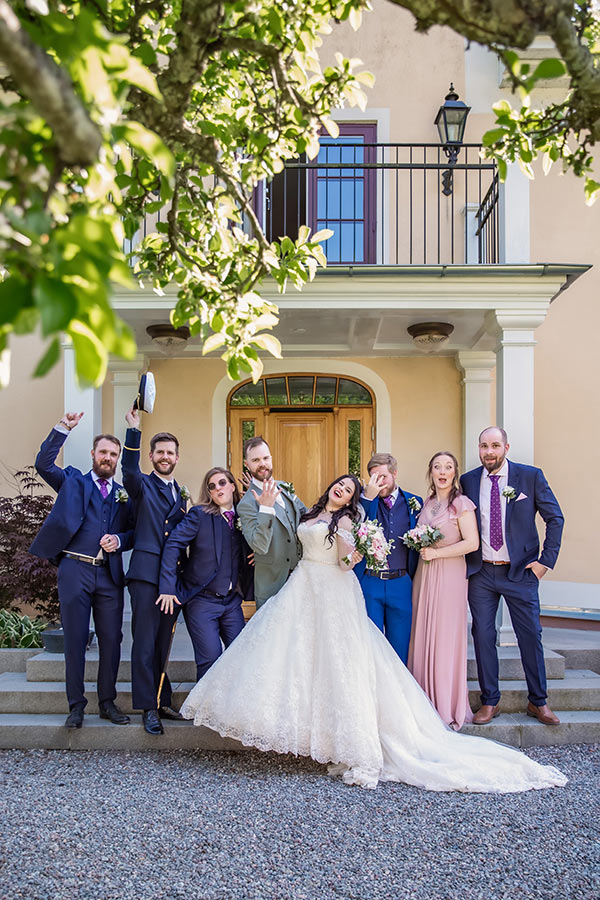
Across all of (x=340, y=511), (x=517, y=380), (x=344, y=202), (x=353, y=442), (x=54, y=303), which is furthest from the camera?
(x=344, y=202)

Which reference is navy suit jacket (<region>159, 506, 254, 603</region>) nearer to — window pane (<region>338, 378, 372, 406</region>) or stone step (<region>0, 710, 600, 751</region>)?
stone step (<region>0, 710, 600, 751</region>)

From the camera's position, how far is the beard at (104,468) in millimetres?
5434

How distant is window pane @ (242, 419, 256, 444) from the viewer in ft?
30.9

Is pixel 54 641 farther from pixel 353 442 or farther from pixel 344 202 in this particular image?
pixel 344 202

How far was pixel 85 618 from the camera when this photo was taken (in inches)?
206

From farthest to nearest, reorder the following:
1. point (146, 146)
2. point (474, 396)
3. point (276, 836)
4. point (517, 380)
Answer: point (474, 396), point (517, 380), point (276, 836), point (146, 146)

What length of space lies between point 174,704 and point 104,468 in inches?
71.3

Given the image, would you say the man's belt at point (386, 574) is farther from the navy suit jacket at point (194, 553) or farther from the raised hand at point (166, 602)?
the raised hand at point (166, 602)

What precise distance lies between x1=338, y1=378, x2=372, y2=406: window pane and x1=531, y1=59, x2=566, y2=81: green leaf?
7156 millimetres

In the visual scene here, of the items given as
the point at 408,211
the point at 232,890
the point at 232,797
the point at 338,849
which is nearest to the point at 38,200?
the point at 232,890

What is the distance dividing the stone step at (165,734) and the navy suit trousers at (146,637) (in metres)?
0.28

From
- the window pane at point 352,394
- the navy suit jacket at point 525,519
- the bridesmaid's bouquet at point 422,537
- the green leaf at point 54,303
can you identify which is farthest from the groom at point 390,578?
the green leaf at point 54,303

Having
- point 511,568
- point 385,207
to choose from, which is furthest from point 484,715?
point 385,207

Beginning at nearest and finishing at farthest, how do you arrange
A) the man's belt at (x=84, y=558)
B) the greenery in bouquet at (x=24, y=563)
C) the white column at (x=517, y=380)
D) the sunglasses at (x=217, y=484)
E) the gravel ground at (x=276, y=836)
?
the gravel ground at (x=276, y=836) → the man's belt at (x=84, y=558) → the sunglasses at (x=217, y=484) → the white column at (x=517, y=380) → the greenery in bouquet at (x=24, y=563)
